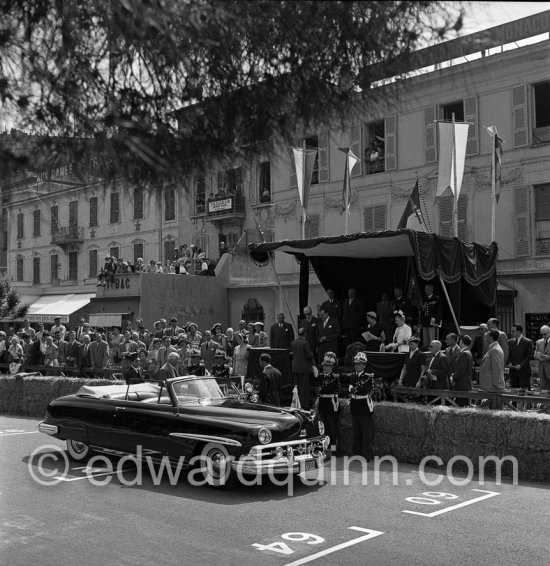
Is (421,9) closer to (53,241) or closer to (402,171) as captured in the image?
(402,171)

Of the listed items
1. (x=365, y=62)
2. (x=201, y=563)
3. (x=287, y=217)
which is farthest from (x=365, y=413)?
(x=287, y=217)

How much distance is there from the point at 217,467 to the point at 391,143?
65.9 ft

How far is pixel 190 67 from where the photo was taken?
158 inches

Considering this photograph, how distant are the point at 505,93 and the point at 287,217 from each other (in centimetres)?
1044

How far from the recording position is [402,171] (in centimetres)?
Result: 2755

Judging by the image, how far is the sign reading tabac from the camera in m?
33.9

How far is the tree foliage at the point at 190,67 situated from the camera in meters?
3.80

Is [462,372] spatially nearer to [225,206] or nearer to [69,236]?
[225,206]

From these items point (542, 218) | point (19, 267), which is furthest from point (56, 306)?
point (542, 218)

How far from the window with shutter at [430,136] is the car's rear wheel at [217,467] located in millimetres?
18795

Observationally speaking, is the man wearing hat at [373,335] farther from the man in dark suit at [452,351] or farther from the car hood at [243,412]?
the car hood at [243,412]

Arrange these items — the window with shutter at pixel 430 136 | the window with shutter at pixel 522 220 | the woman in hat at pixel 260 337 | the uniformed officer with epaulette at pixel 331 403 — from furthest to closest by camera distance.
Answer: the window with shutter at pixel 430 136
the window with shutter at pixel 522 220
the woman in hat at pixel 260 337
the uniformed officer with epaulette at pixel 331 403

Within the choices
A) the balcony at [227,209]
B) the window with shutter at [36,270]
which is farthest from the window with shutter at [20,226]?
the balcony at [227,209]

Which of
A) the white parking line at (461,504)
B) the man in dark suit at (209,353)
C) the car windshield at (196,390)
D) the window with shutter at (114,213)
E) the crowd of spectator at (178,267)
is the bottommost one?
the white parking line at (461,504)
